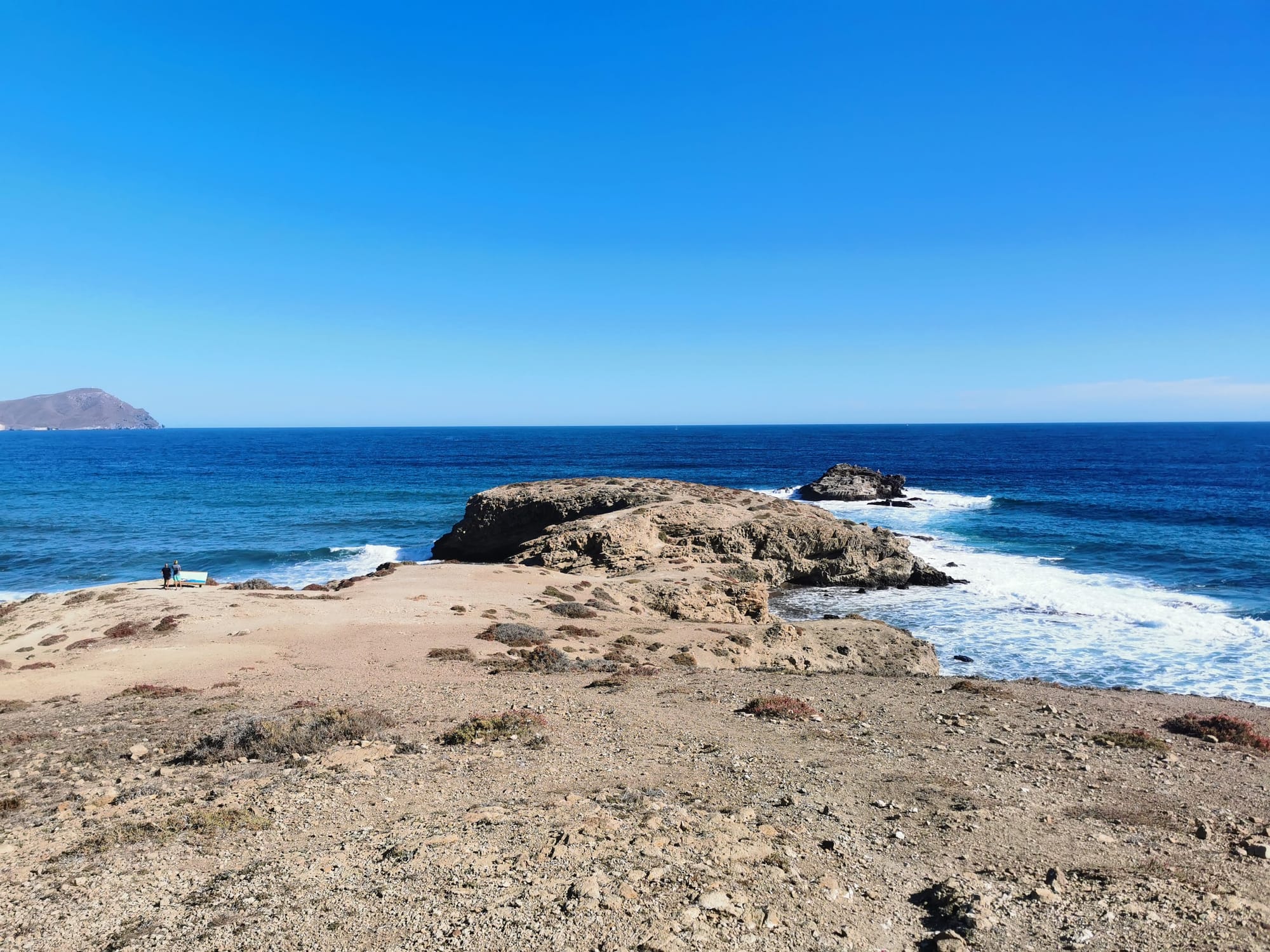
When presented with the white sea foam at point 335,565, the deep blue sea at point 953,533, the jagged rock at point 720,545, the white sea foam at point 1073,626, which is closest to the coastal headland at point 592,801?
the white sea foam at point 1073,626

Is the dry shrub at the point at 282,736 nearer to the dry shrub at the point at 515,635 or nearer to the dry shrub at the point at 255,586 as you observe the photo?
the dry shrub at the point at 515,635

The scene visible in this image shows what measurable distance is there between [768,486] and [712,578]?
5752cm

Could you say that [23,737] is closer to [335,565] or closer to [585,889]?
[585,889]

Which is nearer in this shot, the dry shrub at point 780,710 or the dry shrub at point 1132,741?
the dry shrub at point 1132,741

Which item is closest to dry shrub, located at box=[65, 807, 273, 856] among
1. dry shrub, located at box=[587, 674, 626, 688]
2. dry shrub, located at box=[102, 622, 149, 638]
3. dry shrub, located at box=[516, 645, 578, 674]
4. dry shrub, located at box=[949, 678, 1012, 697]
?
dry shrub, located at box=[587, 674, 626, 688]

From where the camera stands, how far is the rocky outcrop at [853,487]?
72.5 meters

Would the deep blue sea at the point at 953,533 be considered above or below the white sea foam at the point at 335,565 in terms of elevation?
above

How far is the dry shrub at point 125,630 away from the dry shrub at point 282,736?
40.0ft

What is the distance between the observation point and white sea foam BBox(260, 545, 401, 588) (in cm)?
4003

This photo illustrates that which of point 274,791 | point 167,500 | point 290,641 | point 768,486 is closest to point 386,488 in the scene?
point 167,500

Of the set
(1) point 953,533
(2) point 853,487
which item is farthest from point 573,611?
(2) point 853,487

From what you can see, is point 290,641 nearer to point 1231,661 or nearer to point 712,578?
point 712,578

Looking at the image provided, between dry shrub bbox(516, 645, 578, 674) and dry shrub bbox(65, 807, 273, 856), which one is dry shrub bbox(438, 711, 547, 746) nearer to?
dry shrub bbox(65, 807, 273, 856)

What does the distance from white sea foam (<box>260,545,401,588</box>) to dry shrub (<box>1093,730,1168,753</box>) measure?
1479 inches
